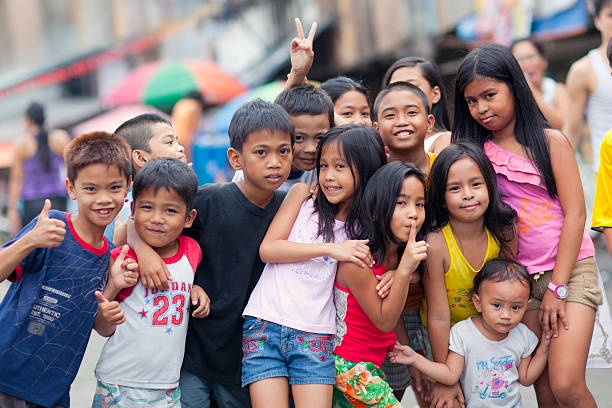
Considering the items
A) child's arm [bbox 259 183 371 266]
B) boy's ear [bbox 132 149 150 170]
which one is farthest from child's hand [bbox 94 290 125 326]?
boy's ear [bbox 132 149 150 170]

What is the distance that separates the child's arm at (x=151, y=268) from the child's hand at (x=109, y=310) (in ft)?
0.52

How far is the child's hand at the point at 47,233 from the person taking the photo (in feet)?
8.91

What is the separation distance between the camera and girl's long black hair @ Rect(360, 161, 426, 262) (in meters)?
2.99

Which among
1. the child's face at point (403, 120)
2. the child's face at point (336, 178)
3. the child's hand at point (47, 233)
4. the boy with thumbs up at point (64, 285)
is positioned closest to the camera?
the child's hand at point (47, 233)

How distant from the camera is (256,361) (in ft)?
9.97

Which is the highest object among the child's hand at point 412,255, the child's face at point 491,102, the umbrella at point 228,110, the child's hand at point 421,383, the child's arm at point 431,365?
the umbrella at point 228,110

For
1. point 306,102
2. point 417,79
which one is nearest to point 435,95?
point 417,79

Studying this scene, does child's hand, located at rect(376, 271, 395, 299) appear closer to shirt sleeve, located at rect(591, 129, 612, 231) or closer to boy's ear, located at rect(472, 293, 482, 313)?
boy's ear, located at rect(472, 293, 482, 313)

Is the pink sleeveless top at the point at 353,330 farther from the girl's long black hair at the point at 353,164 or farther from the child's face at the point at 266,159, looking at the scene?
the child's face at the point at 266,159

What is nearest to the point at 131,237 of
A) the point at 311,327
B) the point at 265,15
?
the point at 311,327

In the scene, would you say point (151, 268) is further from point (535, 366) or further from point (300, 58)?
point (535, 366)

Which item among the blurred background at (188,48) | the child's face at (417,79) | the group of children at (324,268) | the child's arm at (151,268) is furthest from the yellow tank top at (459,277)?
the blurred background at (188,48)

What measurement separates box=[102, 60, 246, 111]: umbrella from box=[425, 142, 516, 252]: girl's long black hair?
8340 mm

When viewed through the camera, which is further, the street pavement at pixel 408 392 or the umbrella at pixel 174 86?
the umbrella at pixel 174 86
